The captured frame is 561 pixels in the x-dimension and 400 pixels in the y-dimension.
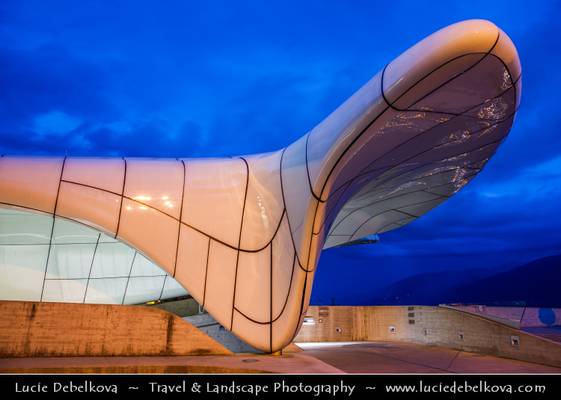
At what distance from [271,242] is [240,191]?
8.12 ft

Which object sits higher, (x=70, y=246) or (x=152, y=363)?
(x=70, y=246)

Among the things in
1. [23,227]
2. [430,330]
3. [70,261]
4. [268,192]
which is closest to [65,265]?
[70,261]

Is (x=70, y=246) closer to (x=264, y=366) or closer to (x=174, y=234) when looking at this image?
(x=174, y=234)

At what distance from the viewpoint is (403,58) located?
8391mm

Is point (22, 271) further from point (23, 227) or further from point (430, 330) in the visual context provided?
point (430, 330)

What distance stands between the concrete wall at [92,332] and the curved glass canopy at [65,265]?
217 inches

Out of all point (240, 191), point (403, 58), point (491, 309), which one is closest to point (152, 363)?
point (240, 191)

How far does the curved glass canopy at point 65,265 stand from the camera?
53.9 ft

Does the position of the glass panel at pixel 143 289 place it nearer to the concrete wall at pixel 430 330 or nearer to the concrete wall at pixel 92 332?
the concrete wall at pixel 92 332
